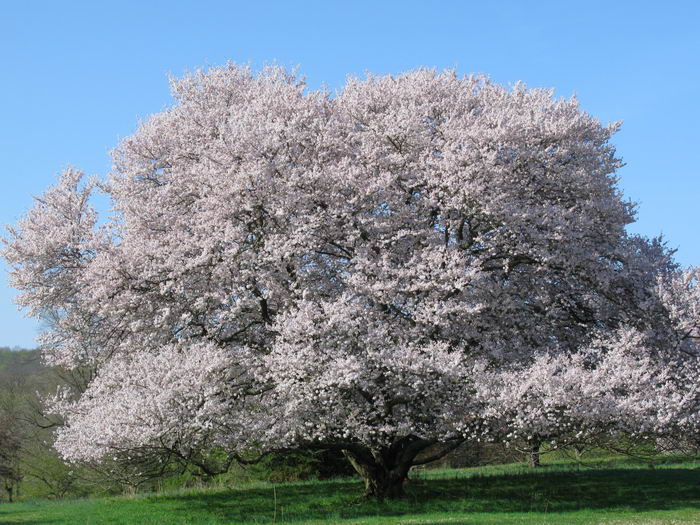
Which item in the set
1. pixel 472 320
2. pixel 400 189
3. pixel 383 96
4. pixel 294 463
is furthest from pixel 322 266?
pixel 294 463

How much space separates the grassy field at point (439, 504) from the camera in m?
17.7

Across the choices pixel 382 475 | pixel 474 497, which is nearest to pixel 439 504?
pixel 474 497

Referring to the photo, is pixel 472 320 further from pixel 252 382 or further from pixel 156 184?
pixel 156 184

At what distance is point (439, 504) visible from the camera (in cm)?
2033

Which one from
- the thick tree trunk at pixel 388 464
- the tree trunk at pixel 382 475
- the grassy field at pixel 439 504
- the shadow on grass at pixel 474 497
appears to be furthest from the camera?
the tree trunk at pixel 382 475

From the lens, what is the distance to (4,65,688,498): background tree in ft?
60.2

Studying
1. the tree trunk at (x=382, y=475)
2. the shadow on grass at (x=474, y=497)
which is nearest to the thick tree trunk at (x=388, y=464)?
the tree trunk at (x=382, y=475)

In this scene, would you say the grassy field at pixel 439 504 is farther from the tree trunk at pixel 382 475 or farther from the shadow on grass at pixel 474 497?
the tree trunk at pixel 382 475

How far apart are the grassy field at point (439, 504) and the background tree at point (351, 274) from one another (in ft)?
6.41

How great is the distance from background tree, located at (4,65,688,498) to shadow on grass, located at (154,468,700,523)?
68.1 inches

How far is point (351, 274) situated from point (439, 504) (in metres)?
7.42

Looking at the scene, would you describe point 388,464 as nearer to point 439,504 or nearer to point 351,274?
point 439,504

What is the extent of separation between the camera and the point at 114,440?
18.0 m

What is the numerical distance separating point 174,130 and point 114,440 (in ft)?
36.6
